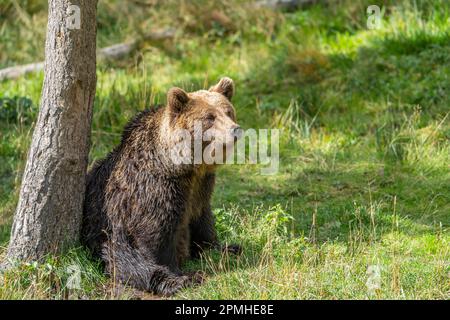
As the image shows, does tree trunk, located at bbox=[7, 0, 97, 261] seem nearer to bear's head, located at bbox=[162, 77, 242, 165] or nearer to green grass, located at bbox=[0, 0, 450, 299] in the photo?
green grass, located at bbox=[0, 0, 450, 299]

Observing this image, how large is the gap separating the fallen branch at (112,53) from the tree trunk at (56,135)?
5.82 metres

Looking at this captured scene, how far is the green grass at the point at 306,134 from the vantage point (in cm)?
618

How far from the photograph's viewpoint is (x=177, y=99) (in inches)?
254

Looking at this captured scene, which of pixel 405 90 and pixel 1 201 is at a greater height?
pixel 405 90

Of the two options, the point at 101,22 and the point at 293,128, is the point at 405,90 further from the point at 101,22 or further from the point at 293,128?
the point at 101,22

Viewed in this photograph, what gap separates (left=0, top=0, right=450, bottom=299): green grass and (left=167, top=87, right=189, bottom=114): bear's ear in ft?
4.27

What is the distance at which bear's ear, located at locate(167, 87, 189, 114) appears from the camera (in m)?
6.41

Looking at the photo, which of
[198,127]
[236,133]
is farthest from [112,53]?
[236,133]

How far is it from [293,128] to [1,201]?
3.80 m

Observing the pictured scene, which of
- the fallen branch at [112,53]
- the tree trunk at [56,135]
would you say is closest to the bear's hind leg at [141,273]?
the tree trunk at [56,135]

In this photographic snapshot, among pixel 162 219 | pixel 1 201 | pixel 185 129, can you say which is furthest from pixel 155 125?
pixel 1 201

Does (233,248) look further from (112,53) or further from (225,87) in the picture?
(112,53)

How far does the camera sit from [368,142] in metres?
9.55

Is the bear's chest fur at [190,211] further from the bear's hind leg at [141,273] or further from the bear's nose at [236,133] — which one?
the bear's nose at [236,133]
